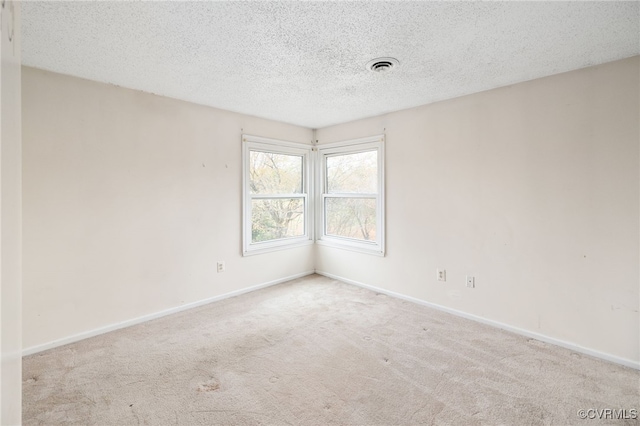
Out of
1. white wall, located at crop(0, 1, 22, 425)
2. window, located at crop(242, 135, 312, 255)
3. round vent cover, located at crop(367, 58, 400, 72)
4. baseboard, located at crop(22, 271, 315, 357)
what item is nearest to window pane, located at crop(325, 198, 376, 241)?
window, located at crop(242, 135, 312, 255)

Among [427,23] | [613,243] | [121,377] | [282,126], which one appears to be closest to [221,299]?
[121,377]

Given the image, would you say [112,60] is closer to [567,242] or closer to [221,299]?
[221,299]

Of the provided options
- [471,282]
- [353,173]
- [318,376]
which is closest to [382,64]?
[353,173]

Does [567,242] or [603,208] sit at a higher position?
[603,208]

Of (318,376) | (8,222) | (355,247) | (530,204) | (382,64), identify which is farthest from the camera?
(355,247)

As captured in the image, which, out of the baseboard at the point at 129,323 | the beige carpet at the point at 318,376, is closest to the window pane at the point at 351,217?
the baseboard at the point at 129,323

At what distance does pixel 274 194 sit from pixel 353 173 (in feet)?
3.74

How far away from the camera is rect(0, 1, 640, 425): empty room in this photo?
1.86 meters

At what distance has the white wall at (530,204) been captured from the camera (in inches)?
90.8

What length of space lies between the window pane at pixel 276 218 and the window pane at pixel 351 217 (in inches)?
17.4

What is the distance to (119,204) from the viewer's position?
2.89 metres

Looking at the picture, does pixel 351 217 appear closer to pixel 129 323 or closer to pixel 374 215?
pixel 374 215

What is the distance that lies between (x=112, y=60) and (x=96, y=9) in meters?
0.69

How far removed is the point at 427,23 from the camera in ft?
6.01
